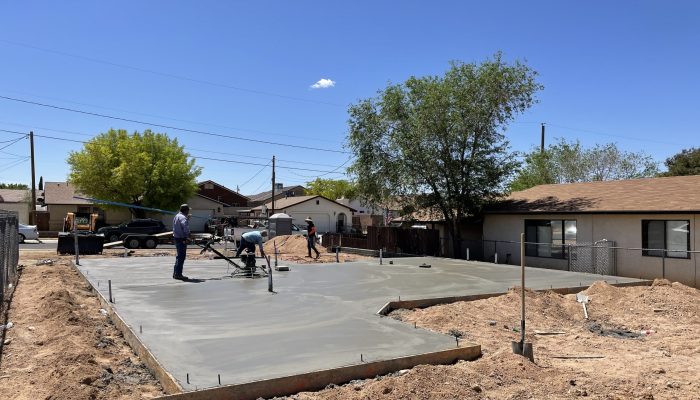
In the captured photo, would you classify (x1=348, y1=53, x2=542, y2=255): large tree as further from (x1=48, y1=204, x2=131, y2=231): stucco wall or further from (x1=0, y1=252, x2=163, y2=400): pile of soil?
(x1=48, y1=204, x2=131, y2=231): stucco wall

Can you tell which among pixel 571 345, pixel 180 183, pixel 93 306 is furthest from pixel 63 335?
pixel 180 183

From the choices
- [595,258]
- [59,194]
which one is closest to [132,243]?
[595,258]

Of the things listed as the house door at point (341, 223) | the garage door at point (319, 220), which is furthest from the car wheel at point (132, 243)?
the house door at point (341, 223)

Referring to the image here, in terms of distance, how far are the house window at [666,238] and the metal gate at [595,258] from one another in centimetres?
110

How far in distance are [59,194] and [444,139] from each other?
4321cm

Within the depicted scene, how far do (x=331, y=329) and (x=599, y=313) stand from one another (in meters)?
7.09

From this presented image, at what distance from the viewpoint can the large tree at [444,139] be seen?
25.0 meters

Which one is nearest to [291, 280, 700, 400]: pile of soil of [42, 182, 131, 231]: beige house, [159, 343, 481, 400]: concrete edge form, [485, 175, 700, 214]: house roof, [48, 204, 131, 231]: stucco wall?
[159, 343, 481, 400]: concrete edge form

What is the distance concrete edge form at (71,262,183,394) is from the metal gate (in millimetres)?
15636

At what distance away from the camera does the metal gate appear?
762 inches

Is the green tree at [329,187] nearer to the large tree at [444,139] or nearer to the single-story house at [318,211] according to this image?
the single-story house at [318,211]

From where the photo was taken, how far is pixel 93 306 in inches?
449

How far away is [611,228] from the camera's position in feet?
66.6

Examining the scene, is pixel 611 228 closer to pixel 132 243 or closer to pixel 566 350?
pixel 566 350
